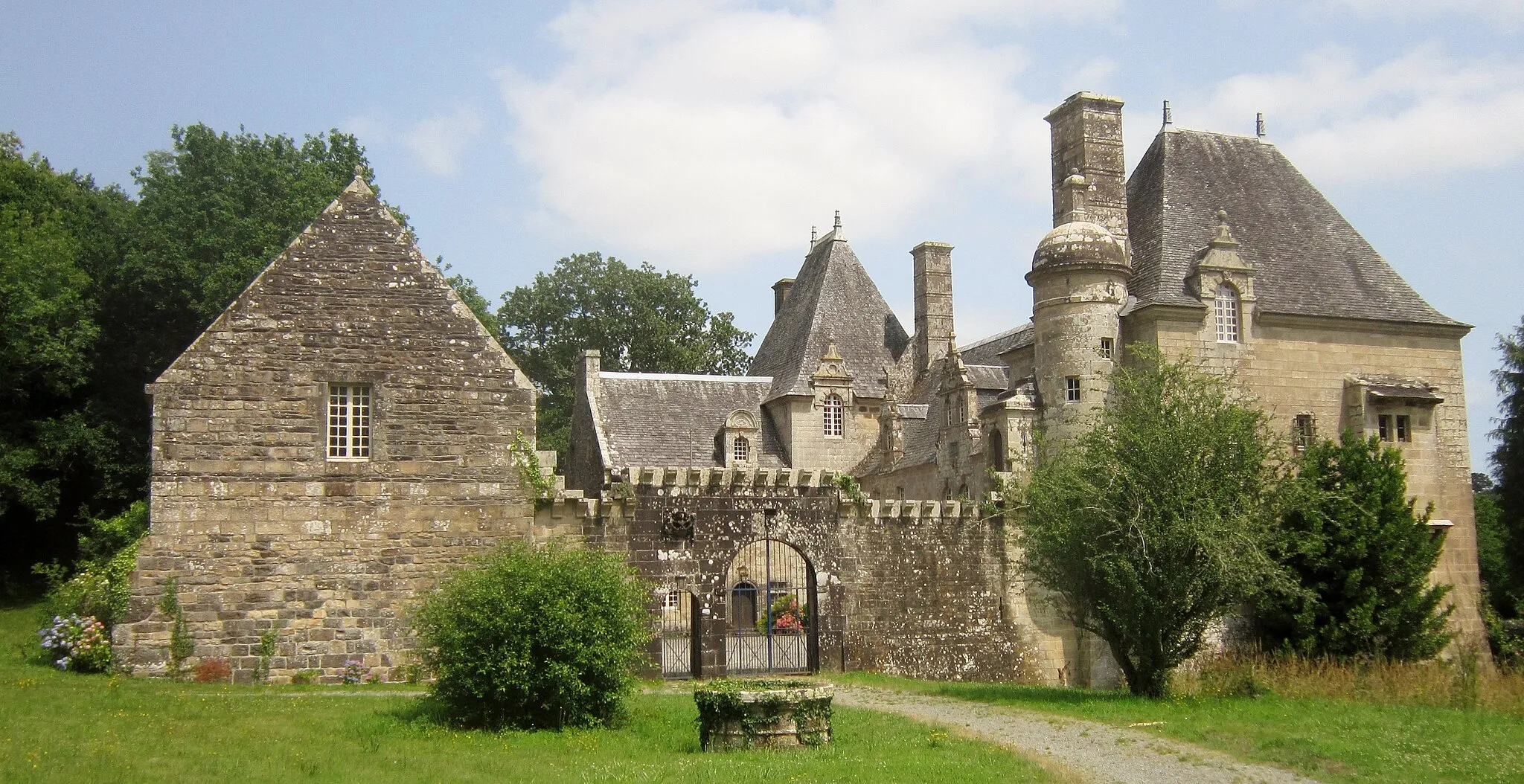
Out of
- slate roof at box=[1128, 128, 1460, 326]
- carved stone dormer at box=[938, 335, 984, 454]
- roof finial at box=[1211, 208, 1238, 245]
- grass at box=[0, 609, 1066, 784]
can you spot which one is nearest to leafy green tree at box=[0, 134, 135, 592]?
grass at box=[0, 609, 1066, 784]

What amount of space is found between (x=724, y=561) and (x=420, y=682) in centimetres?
509

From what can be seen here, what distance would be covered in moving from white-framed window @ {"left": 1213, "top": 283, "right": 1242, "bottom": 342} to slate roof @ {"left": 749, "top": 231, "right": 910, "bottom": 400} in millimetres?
11088

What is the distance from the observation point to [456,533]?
63.6 ft

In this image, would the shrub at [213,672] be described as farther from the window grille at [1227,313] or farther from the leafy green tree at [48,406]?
the window grille at [1227,313]

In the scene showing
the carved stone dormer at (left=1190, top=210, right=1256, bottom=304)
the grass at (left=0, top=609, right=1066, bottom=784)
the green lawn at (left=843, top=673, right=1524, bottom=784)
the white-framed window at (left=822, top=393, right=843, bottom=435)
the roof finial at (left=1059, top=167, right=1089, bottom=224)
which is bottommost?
the green lawn at (left=843, top=673, right=1524, bottom=784)

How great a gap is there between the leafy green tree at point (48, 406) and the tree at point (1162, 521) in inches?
869

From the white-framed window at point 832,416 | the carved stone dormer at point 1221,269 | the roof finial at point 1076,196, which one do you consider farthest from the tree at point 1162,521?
the white-framed window at point 832,416

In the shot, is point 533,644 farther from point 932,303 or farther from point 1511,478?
point 1511,478

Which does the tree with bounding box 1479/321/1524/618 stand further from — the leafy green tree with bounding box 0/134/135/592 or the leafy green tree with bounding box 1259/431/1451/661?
the leafy green tree with bounding box 0/134/135/592

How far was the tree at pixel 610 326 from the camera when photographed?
4991cm

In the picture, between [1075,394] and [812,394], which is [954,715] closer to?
[1075,394]

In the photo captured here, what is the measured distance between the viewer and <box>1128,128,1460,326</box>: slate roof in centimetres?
2691

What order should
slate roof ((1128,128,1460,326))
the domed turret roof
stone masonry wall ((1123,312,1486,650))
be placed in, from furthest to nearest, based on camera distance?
1. slate roof ((1128,128,1460,326))
2. stone masonry wall ((1123,312,1486,650))
3. the domed turret roof

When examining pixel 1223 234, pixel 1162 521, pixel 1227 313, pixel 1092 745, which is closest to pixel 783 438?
pixel 1227 313
